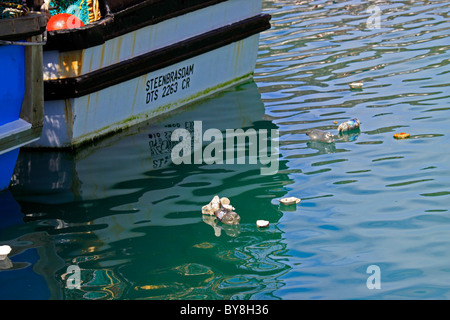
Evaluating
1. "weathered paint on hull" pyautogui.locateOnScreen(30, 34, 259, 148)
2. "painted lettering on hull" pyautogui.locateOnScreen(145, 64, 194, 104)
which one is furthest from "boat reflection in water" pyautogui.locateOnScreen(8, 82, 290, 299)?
"painted lettering on hull" pyautogui.locateOnScreen(145, 64, 194, 104)

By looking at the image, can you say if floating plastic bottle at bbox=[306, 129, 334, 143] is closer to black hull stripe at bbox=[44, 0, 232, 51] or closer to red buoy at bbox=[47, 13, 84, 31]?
black hull stripe at bbox=[44, 0, 232, 51]

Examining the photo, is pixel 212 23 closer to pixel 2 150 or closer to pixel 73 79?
pixel 73 79

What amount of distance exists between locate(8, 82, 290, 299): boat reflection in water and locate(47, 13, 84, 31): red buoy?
1.16 metres

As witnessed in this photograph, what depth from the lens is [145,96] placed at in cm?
764

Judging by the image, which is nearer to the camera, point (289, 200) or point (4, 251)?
point (4, 251)

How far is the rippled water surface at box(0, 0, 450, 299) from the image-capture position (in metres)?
4.64

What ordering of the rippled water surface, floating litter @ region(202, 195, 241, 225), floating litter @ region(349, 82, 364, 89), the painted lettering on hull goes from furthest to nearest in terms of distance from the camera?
1. floating litter @ region(349, 82, 364, 89)
2. the painted lettering on hull
3. floating litter @ region(202, 195, 241, 225)
4. the rippled water surface

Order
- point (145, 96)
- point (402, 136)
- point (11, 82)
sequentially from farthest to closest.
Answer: point (145, 96) → point (402, 136) → point (11, 82)

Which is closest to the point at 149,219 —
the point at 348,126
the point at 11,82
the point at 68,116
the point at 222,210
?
the point at 222,210

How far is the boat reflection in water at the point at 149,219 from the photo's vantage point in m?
4.68

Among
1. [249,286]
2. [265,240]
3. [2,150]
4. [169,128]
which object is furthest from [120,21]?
[249,286]

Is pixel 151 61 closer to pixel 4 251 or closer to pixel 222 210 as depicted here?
pixel 222 210

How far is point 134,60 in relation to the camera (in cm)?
727

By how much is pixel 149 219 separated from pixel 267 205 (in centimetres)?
92
